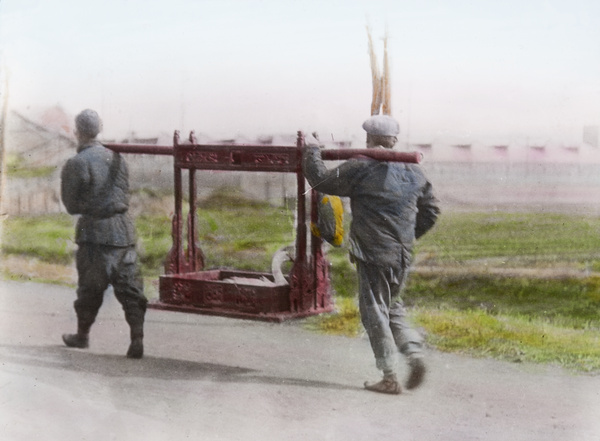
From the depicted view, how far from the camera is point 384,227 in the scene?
4.23 meters

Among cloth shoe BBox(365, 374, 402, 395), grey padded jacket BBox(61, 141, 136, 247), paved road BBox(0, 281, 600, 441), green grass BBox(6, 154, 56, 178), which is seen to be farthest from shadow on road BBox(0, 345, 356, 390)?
green grass BBox(6, 154, 56, 178)

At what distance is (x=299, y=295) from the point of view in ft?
14.6

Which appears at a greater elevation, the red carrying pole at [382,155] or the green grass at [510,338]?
the red carrying pole at [382,155]

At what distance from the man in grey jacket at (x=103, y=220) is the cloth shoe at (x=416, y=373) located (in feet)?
4.27

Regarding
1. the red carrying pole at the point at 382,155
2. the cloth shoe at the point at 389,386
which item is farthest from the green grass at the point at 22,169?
the cloth shoe at the point at 389,386

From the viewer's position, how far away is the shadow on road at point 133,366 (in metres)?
4.61

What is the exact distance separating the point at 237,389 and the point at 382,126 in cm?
136

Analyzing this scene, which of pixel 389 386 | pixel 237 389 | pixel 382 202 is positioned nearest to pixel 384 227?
pixel 382 202

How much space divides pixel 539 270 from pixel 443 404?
2.28 feet

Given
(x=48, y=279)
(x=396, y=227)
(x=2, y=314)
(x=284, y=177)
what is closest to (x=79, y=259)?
(x=48, y=279)

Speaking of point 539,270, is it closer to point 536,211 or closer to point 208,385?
point 536,211

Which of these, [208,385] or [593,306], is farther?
[208,385]

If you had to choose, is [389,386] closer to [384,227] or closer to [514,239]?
[384,227]

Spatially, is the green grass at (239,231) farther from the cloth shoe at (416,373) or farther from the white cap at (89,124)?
the cloth shoe at (416,373)
